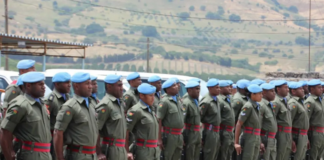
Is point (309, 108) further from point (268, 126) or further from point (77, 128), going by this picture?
point (77, 128)

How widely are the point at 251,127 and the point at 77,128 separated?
428cm

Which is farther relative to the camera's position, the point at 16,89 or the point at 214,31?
the point at 214,31

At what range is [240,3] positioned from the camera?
13838 cm

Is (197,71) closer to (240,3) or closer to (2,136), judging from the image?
(240,3)

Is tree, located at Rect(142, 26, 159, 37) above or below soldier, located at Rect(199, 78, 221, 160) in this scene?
above

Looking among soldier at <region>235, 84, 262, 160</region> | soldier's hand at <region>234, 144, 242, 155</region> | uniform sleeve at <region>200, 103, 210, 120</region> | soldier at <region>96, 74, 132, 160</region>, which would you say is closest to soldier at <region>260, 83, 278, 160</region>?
soldier at <region>235, 84, 262, 160</region>

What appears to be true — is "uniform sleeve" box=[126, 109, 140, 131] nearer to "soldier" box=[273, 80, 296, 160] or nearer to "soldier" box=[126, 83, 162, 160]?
"soldier" box=[126, 83, 162, 160]

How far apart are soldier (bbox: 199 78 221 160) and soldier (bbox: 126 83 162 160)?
2.36 metres

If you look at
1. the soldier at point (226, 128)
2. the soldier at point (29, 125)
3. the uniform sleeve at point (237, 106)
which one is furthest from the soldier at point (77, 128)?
the uniform sleeve at point (237, 106)

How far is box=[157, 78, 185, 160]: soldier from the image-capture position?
27.2ft

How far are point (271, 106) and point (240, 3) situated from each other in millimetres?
132060

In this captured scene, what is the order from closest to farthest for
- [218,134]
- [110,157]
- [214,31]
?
1. [110,157]
2. [218,134]
3. [214,31]

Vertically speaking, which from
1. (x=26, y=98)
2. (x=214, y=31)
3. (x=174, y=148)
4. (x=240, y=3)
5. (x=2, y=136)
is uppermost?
(x=240, y=3)

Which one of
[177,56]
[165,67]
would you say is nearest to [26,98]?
[165,67]
